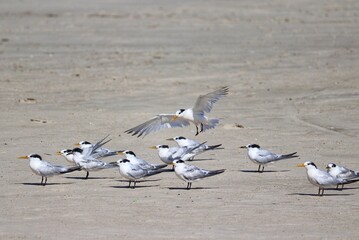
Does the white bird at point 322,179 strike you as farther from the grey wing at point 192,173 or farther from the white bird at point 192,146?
the white bird at point 192,146

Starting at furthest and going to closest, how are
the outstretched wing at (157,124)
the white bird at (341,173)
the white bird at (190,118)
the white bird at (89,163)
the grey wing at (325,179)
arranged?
the white bird at (190,118)
the outstretched wing at (157,124)
the white bird at (89,163)
the white bird at (341,173)
the grey wing at (325,179)

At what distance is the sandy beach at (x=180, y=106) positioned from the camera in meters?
9.76

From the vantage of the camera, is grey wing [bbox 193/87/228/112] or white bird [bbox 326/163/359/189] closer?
white bird [bbox 326/163/359/189]

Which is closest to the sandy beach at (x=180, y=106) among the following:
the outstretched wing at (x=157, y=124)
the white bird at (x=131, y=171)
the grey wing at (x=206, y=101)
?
the white bird at (x=131, y=171)

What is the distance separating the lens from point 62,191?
36.4ft

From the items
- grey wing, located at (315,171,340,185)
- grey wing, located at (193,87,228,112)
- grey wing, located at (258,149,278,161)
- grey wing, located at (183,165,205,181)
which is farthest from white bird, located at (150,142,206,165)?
grey wing, located at (315,171,340,185)

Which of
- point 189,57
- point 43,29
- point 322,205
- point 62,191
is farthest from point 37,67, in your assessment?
point 322,205

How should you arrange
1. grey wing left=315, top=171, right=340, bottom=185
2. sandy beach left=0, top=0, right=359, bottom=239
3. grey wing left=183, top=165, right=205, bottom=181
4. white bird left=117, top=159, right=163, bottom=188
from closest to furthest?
1. sandy beach left=0, top=0, right=359, bottom=239
2. grey wing left=315, top=171, right=340, bottom=185
3. grey wing left=183, top=165, right=205, bottom=181
4. white bird left=117, top=159, right=163, bottom=188

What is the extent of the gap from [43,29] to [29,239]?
19389 millimetres

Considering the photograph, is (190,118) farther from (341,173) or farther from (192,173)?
(341,173)

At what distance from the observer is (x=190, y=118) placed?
1419cm

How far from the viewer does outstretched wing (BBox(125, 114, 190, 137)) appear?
1376 centimetres

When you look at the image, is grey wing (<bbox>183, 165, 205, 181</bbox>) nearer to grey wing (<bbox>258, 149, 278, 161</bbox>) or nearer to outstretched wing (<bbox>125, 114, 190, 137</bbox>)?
grey wing (<bbox>258, 149, 278, 161</bbox>)

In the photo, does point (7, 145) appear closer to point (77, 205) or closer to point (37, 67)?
point (77, 205)
